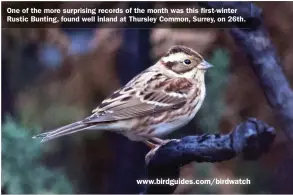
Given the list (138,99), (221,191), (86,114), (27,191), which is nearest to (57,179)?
(27,191)

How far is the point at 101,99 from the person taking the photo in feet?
12.2

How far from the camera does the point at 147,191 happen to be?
375cm

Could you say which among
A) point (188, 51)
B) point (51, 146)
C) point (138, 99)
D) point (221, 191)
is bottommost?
point (221, 191)

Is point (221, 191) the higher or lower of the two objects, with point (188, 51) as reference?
lower

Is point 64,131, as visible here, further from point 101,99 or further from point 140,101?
point 140,101

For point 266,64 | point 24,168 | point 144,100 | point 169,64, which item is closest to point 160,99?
point 144,100

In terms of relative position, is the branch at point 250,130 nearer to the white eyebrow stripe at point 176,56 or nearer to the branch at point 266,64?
the branch at point 266,64

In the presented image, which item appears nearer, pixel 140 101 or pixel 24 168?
pixel 140 101

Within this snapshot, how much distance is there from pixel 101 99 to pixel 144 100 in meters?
0.25

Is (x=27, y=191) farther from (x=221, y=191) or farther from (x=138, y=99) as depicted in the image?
(x=221, y=191)

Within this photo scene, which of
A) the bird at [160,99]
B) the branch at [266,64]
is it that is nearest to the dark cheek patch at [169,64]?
the bird at [160,99]

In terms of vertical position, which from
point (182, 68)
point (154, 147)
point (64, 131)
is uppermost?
point (182, 68)

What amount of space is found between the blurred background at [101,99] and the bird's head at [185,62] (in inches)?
1.5

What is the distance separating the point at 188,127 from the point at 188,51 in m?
0.44
